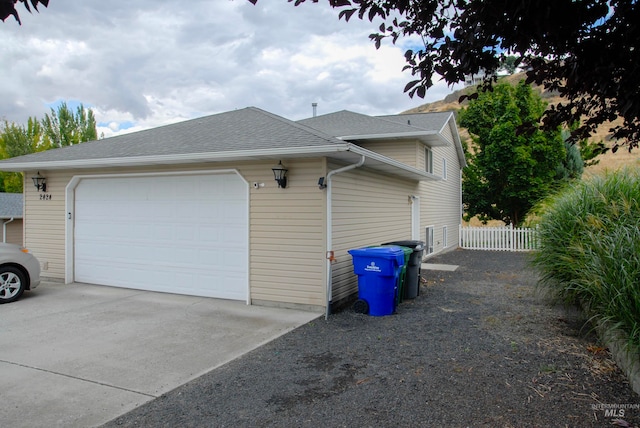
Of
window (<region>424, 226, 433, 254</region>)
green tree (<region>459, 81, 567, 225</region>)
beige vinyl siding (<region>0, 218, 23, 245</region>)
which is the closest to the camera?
window (<region>424, 226, 433, 254</region>)

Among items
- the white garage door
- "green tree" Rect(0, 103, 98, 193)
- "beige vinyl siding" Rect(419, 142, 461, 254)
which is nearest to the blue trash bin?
the white garage door

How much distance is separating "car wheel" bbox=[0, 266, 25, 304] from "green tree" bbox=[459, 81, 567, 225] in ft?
56.6

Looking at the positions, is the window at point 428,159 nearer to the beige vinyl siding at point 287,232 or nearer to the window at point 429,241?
the window at point 429,241

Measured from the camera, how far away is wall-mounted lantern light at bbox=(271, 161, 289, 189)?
6.95m

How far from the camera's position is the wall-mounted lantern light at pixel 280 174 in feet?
22.8

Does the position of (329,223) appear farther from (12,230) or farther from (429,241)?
(12,230)

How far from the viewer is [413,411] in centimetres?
345

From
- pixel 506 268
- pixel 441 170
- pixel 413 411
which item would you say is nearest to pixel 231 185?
pixel 413 411

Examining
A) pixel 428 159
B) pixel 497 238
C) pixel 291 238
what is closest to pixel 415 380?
pixel 291 238

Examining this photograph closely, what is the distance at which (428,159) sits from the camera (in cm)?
1423

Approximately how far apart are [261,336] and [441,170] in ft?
40.0

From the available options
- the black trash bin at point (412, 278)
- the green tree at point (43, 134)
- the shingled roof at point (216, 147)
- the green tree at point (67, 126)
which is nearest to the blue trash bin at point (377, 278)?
the black trash bin at point (412, 278)

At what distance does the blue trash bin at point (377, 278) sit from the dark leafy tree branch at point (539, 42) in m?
3.51

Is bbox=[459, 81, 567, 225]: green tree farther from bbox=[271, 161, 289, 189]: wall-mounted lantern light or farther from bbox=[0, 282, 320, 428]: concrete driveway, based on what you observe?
bbox=[0, 282, 320, 428]: concrete driveway
